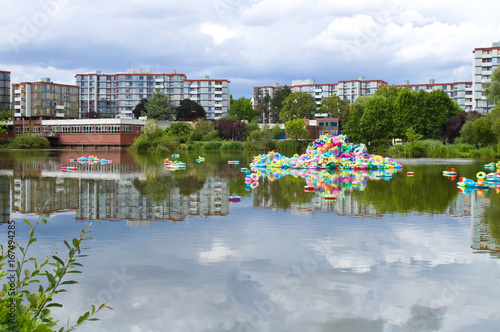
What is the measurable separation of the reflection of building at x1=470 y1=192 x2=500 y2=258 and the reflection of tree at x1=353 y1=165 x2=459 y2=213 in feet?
3.34

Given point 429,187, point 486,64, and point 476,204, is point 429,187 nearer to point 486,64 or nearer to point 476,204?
point 476,204

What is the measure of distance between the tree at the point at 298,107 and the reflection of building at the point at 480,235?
282ft

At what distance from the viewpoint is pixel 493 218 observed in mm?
13633

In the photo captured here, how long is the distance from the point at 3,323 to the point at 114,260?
222 inches

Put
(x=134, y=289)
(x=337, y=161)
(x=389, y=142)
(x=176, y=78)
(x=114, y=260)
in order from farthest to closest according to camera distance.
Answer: (x=176, y=78)
(x=389, y=142)
(x=337, y=161)
(x=114, y=260)
(x=134, y=289)

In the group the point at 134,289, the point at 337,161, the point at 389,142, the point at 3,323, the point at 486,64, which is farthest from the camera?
the point at 486,64

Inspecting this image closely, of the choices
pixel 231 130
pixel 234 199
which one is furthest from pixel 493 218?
pixel 231 130

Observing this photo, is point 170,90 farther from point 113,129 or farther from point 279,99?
point 113,129

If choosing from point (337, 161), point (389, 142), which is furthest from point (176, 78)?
point (337, 161)

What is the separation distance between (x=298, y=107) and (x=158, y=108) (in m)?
29.4

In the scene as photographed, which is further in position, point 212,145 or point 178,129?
point 178,129

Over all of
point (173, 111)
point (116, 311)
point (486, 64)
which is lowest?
point (116, 311)

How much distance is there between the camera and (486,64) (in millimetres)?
101250

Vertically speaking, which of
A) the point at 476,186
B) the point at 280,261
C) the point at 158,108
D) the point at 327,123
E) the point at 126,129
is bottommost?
the point at 280,261
